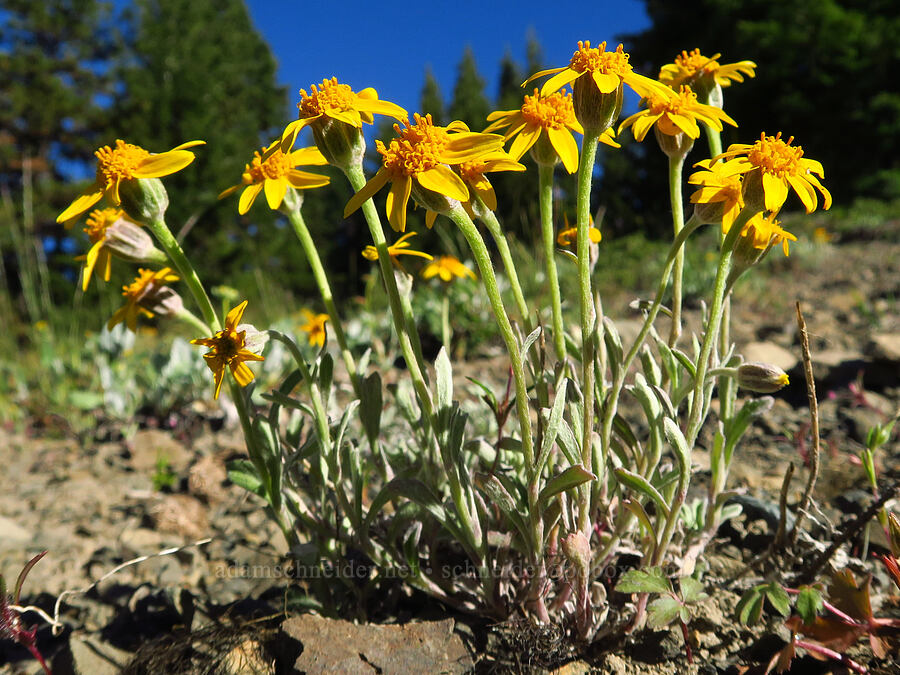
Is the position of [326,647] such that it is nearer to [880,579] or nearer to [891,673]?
[891,673]

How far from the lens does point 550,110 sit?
1.07 meters

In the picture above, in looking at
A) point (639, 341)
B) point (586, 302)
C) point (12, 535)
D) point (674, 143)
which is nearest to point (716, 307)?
point (639, 341)

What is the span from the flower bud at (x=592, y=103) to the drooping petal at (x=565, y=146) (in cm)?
6

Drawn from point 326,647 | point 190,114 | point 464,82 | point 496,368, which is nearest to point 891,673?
point 326,647

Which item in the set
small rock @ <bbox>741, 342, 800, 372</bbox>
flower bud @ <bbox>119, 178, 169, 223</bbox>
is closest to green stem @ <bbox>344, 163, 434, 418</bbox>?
flower bud @ <bbox>119, 178, 169, 223</bbox>

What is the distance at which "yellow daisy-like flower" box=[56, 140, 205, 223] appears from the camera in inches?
44.7

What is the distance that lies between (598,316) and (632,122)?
418 mm

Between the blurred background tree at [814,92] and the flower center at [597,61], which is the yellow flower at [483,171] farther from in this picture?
the blurred background tree at [814,92]

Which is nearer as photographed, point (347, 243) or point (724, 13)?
point (724, 13)

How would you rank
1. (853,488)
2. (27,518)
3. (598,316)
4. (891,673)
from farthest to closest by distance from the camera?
(27,518)
(853,488)
(598,316)
(891,673)

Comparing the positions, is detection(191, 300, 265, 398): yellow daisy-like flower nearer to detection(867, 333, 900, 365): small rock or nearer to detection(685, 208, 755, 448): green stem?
detection(685, 208, 755, 448): green stem

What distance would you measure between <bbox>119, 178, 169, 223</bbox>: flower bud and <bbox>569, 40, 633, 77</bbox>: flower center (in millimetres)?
817

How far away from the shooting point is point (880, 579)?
1.50 meters

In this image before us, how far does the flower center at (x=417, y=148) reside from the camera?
0.96 metres
